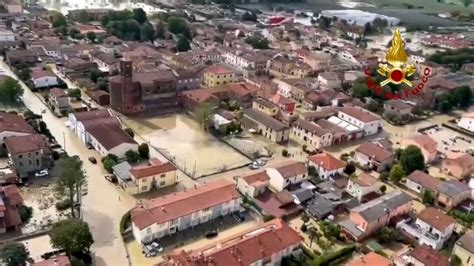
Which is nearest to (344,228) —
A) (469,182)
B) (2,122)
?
(469,182)

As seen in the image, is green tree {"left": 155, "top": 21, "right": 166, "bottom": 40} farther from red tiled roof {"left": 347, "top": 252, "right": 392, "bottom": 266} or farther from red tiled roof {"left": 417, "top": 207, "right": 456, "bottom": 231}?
red tiled roof {"left": 347, "top": 252, "right": 392, "bottom": 266}

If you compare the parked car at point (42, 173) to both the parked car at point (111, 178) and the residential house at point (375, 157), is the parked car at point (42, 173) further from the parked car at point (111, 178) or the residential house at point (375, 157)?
the residential house at point (375, 157)

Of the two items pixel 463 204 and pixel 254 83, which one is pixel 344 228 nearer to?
pixel 463 204

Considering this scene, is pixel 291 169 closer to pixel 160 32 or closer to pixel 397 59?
pixel 397 59

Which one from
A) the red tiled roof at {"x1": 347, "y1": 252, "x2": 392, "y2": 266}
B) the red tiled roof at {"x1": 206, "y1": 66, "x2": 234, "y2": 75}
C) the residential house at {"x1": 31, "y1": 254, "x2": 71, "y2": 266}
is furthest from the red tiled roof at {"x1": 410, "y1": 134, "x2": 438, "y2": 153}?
the residential house at {"x1": 31, "y1": 254, "x2": 71, "y2": 266}

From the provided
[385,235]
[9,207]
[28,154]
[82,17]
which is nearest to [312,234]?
[385,235]

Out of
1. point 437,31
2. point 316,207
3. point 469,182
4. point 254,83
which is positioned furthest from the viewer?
point 437,31
